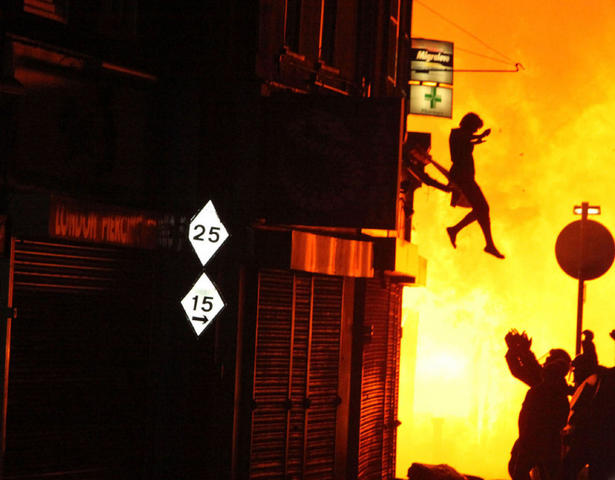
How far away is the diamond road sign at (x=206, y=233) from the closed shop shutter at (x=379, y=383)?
551cm

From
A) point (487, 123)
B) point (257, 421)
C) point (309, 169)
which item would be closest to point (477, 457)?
point (487, 123)

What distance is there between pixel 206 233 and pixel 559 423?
159 inches

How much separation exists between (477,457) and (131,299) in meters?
13.9

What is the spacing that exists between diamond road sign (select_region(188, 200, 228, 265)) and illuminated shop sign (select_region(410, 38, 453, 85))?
A: 975 cm

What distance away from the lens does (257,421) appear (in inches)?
539

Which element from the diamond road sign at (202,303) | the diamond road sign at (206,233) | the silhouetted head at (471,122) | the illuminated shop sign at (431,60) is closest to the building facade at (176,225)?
the diamond road sign at (206,233)

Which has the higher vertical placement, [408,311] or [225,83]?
[225,83]

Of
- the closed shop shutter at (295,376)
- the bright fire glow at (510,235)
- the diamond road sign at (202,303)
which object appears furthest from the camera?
the bright fire glow at (510,235)

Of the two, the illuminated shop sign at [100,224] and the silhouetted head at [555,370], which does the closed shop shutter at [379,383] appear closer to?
the illuminated shop sign at [100,224]

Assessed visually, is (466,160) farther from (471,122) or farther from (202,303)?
(202,303)

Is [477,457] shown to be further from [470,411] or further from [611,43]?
[611,43]

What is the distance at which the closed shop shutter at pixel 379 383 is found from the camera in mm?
17047

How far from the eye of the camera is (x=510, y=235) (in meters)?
23.7

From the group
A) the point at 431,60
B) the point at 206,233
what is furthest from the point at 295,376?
the point at 431,60
